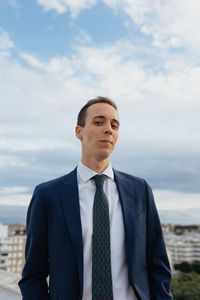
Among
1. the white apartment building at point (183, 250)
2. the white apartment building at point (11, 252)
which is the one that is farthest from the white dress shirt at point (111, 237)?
the white apartment building at point (183, 250)

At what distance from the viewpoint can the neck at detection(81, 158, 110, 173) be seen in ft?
5.27

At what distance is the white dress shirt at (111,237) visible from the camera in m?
1.38

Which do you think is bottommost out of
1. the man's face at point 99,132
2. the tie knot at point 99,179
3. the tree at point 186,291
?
the tree at point 186,291

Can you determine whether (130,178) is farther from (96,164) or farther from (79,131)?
(79,131)

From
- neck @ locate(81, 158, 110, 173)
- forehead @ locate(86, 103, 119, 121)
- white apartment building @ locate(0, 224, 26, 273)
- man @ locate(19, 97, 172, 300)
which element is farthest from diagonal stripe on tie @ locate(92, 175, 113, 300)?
white apartment building @ locate(0, 224, 26, 273)

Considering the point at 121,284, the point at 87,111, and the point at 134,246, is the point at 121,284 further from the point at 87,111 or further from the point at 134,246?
the point at 87,111

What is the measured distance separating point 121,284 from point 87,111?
0.99 m

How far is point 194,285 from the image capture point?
3750 cm

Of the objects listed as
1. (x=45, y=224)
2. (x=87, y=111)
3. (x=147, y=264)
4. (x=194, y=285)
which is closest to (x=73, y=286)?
(x=45, y=224)

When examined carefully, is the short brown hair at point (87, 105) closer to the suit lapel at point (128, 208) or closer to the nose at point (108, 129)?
the nose at point (108, 129)

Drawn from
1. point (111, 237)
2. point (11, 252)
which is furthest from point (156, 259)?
point (11, 252)

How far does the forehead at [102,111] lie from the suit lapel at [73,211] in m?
0.38

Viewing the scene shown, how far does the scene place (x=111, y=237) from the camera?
1.44 meters

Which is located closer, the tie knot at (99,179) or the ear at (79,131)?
the tie knot at (99,179)
